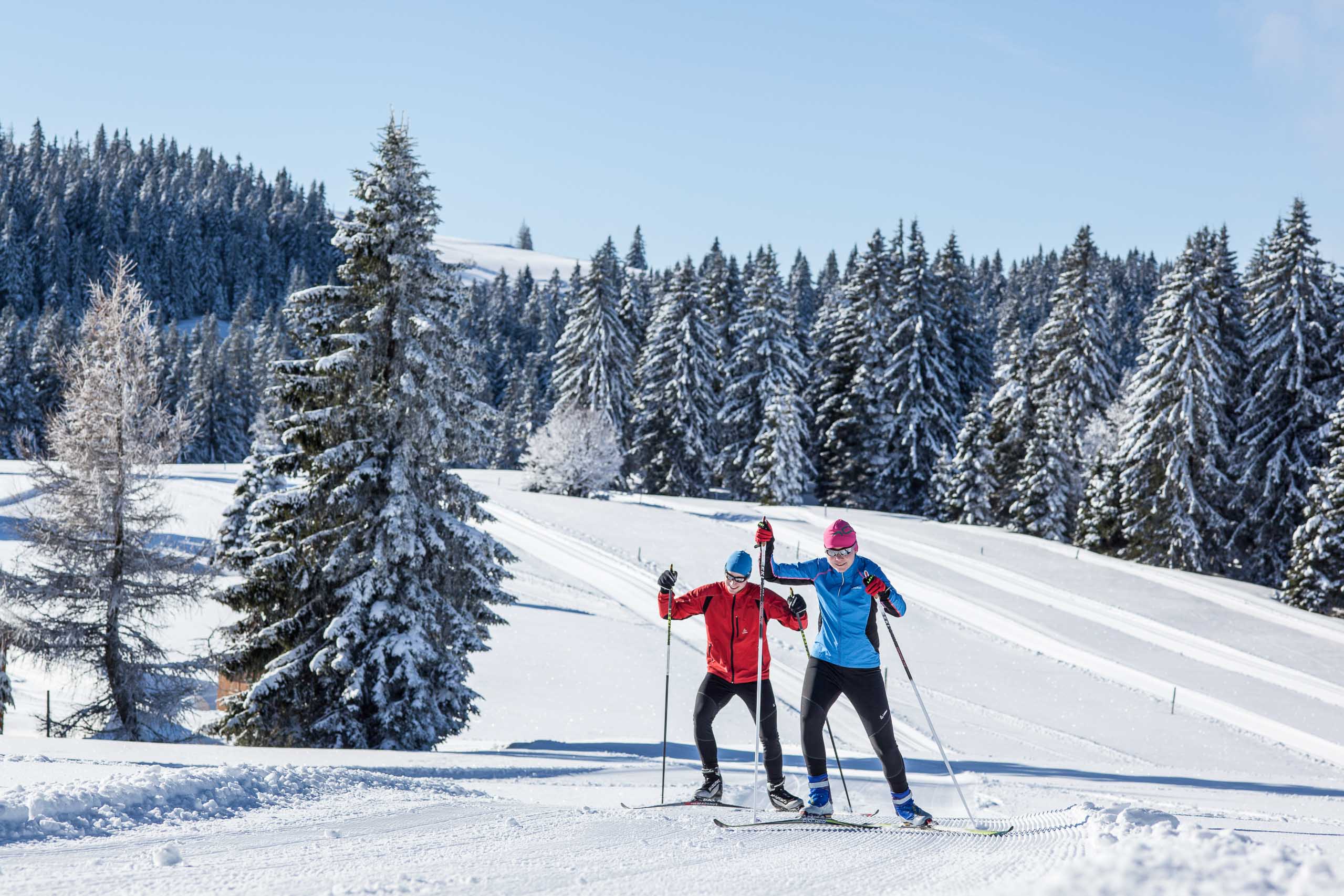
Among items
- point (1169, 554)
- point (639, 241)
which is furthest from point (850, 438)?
point (639, 241)

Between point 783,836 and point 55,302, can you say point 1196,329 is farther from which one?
point 55,302

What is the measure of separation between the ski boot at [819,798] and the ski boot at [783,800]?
0.32 feet

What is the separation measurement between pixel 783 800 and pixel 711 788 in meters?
0.81

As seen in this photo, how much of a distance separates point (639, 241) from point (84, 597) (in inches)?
3798

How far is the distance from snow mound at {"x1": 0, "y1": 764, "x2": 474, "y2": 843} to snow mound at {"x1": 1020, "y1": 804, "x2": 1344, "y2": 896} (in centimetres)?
457

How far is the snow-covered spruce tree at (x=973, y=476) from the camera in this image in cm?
4375

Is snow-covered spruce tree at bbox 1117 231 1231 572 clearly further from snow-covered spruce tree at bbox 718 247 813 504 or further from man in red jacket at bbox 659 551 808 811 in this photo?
man in red jacket at bbox 659 551 808 811

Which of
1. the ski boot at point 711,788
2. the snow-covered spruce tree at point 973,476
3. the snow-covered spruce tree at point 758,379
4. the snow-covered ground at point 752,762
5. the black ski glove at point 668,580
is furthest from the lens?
the snow-covered spruce tree at point 758,379

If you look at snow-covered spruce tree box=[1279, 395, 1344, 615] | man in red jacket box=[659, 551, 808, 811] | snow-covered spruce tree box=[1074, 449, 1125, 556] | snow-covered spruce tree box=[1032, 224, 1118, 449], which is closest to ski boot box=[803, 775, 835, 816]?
man in red jacket box=[659, 551, 808, 811]

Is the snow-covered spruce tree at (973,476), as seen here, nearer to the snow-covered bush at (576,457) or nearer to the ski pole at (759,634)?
the snow-covered bush at (576,457)

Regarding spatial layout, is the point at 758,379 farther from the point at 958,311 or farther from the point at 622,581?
the point at 622,581

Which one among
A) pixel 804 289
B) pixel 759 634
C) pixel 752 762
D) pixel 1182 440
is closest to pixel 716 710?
pixel 759 634

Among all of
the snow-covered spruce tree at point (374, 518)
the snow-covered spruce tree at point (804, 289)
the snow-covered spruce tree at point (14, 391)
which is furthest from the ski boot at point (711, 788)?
the snow-covered spruce tree at point (14, 391)

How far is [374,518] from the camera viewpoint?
1436cm
